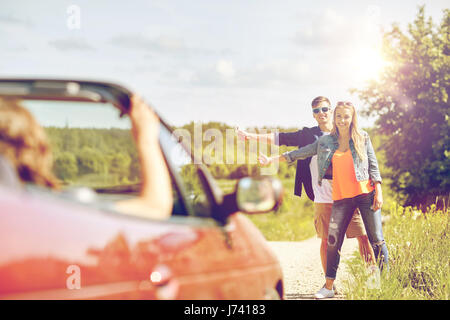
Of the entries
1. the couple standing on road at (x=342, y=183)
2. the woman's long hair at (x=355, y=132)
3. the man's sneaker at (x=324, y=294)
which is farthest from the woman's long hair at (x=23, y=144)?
the man's sneaker at (x=324, y=294)

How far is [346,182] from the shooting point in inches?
217

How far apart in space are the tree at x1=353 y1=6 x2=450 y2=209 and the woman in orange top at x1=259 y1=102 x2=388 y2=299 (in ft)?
50.2

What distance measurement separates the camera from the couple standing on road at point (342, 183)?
552 cm

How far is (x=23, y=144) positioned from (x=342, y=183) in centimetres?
408

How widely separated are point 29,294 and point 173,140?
1255mm

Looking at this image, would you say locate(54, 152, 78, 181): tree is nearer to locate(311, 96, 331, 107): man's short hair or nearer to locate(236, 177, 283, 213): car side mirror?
locate(236, 177, 283, 213): car side mirror

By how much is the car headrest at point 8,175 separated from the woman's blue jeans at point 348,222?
13.7 feet

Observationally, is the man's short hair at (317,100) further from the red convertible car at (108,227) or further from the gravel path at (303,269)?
the red convertible car at (108,227)

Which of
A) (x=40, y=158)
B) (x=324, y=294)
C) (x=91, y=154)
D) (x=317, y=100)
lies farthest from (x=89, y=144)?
(x=324, y=294)

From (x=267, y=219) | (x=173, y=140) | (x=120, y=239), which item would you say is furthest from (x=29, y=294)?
(x=267, y=219)

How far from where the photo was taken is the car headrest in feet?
5.65

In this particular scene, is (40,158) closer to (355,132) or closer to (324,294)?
(355,132)

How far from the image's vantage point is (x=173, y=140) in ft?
9.23
